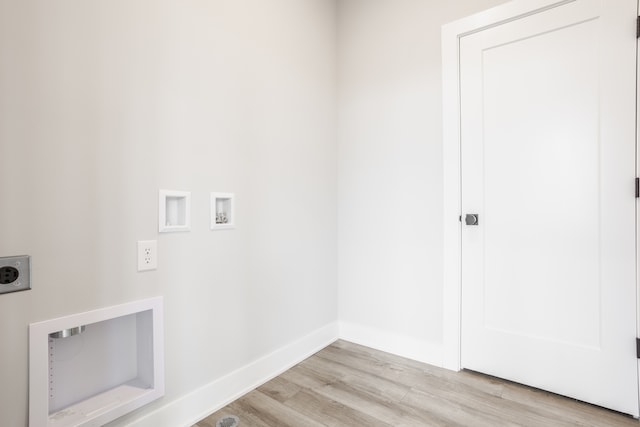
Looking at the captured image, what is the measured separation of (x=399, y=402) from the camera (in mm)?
1672

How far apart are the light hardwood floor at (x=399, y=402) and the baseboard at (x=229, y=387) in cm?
5

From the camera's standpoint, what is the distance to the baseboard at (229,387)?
4.73ft

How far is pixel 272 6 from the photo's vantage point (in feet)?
6.50

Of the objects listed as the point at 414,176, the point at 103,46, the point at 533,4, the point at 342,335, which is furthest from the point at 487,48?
the point at 342,335

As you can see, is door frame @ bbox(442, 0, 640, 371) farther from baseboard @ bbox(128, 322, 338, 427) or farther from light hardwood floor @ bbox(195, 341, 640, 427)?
baseboard @ bbox(128, 322, 338, 427)

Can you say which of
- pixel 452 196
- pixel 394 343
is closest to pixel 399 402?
pixel 394 343

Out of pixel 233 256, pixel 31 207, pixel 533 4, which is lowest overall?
pixel 233 256

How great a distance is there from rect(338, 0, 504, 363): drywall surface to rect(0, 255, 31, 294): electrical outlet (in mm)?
1914

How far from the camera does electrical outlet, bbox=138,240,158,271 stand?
1347 mm

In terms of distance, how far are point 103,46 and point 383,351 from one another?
2392 mm

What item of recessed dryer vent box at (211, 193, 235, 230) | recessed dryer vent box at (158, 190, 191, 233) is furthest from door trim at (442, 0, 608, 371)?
recessed dryer vent box at (158, 190, 191, 233)

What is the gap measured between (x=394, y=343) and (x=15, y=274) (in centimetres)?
211

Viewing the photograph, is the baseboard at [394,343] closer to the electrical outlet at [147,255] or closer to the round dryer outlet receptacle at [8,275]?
the electrical outlet at [147,255]

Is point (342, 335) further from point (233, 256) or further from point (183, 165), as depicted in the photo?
point (183, 165)
